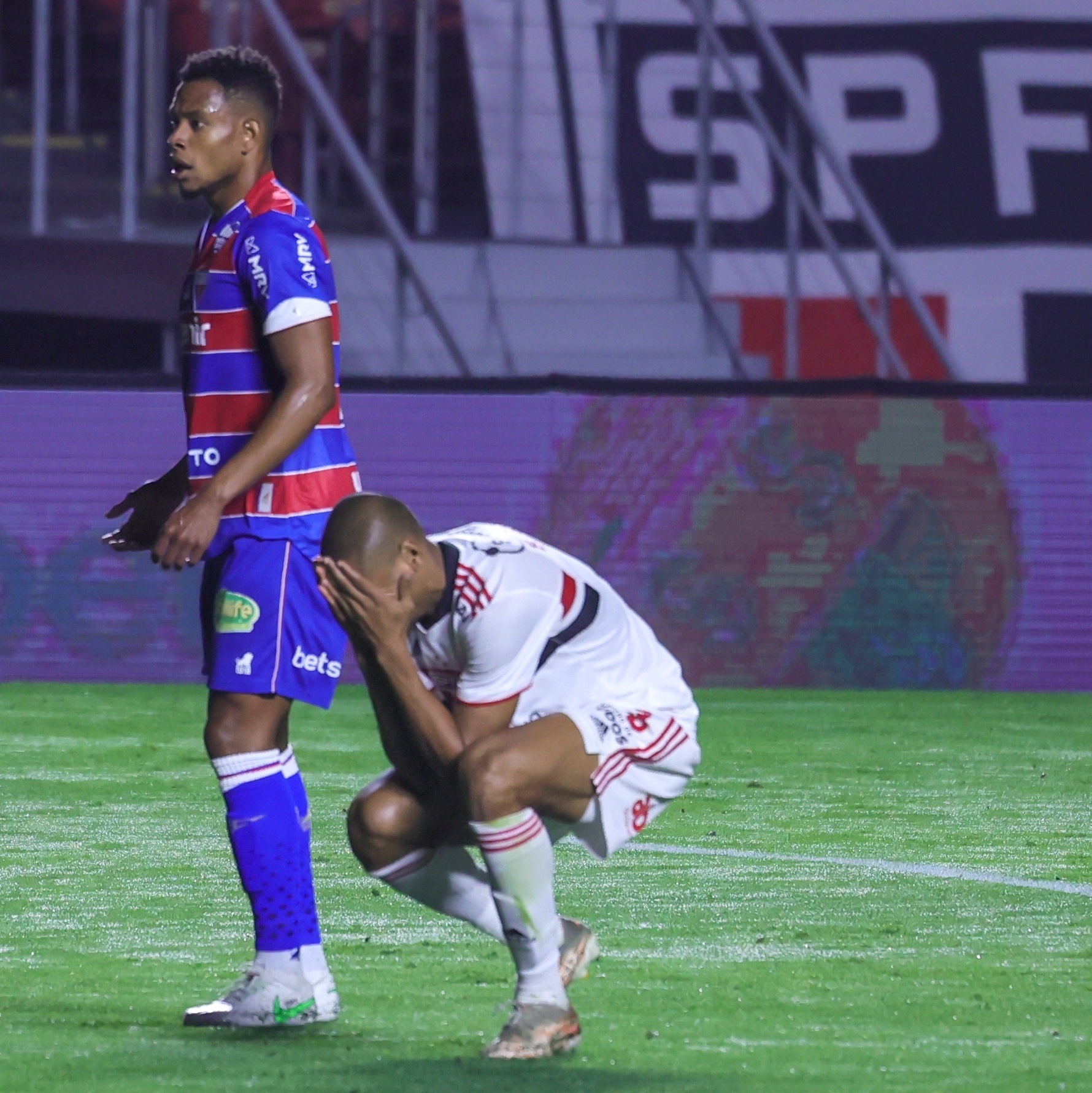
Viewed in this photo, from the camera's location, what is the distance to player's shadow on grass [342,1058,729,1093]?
11.5ft

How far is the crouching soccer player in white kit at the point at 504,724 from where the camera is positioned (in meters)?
3.70

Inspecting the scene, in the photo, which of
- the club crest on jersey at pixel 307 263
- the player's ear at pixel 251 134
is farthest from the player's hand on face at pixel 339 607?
the player's ear at pixel 251 134

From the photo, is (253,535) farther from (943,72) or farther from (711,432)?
(943,72)

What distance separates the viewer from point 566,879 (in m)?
5.88

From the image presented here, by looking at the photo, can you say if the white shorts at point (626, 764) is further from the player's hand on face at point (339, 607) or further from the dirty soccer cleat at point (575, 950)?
the player's hand on face at point (339, 607)

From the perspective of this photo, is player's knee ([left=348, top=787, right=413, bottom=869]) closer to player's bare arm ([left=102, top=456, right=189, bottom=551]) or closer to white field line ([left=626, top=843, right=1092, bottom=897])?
player's bare arm ([left=102, top=456, right=189, bottom=551])

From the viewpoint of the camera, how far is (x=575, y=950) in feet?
13.2

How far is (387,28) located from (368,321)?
10.9ft

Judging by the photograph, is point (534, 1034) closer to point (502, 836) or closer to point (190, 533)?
point (502, 836)

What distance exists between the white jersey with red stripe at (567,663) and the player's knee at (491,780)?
0.10 metres

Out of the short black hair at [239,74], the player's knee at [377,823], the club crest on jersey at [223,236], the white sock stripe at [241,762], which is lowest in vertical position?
the player's knee at [377,823]

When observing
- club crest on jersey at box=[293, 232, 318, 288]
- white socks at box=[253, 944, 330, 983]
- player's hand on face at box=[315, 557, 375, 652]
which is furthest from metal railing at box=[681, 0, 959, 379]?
player's hand on face at box=[315, 557, 375, 652]

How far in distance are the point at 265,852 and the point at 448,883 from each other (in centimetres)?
33

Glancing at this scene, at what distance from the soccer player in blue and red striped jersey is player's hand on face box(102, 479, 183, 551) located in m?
0.30
